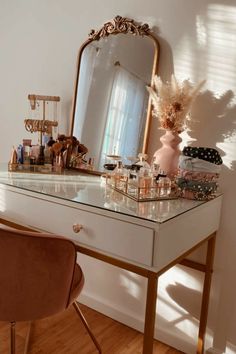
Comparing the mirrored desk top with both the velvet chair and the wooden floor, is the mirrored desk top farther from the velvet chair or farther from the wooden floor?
the wooden floor

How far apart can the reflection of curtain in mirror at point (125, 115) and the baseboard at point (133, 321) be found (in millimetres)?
910

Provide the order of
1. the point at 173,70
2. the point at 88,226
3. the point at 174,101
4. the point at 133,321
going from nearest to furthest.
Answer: the point at 88,226 → the point at 174,101 → the point at 173,70 → the point at 133,321

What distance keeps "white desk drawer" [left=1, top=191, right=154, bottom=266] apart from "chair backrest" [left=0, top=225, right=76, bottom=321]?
0.13 m

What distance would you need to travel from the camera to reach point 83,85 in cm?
194

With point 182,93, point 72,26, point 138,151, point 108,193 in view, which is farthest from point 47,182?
point 72,26

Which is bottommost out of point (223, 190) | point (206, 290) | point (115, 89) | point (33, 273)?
point (206, 290)

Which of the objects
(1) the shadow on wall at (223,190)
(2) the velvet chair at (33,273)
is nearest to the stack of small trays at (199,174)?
(1) the shadow on wall at (223,190)

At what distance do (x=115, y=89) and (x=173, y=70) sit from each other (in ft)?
1.06

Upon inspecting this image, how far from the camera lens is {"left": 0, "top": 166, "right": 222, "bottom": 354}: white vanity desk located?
114cm

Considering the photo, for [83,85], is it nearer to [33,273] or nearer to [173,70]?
[173,70]

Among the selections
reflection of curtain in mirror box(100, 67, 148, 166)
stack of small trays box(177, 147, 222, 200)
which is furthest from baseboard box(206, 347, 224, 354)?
reflection of curtain in mirror box(100, 67, 148, 166)

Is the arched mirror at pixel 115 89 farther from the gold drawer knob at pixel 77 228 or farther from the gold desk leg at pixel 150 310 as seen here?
the gold desk leg at pixel 150 310

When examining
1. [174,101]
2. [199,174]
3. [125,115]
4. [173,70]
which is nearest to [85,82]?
[125,115]

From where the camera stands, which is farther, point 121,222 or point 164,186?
point 164,186
